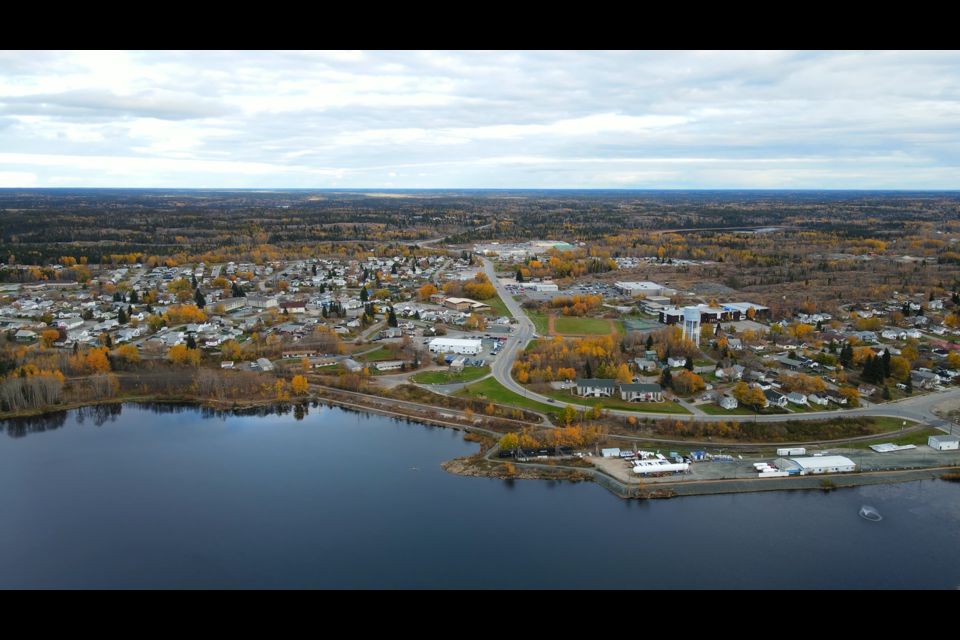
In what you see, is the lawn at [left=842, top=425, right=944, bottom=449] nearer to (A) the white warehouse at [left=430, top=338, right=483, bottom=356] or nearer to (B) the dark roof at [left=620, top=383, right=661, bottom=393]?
(B) the dark roof at [left=620, top=383, right=661, bottom=393]

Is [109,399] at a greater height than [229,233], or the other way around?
[229,233]

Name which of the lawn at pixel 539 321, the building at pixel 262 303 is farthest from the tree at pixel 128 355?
the lawn at pixel 539 321

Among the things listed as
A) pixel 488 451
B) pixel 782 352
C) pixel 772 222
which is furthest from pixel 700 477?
pixel 772 222

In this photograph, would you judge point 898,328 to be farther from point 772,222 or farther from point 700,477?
point 772,222

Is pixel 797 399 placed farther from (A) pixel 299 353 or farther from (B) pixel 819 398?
(A) pixel 299 353

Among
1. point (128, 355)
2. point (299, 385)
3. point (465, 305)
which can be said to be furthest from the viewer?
point (465, 305)

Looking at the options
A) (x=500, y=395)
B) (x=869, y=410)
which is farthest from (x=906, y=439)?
(x=500, y=395)
